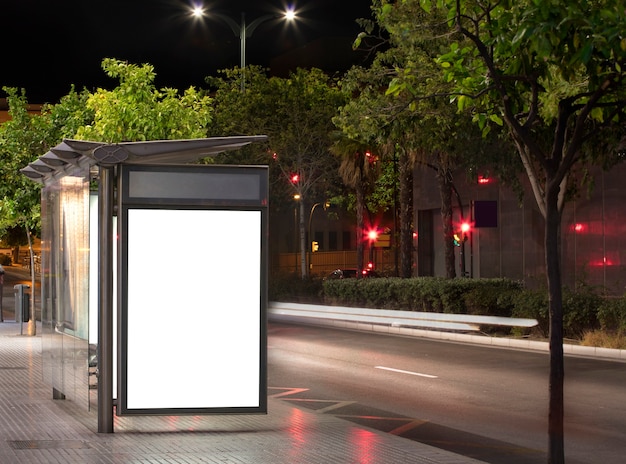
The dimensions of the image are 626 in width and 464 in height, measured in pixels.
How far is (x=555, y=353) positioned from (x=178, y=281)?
12.1 feet

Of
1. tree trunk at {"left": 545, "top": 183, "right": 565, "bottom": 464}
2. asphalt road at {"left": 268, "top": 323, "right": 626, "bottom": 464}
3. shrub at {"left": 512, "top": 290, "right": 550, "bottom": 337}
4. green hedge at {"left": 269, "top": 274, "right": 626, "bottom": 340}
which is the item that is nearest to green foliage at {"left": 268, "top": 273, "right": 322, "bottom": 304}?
green hedge at {"left": 269, "top": 274, "right": 626, "bottom": 340}

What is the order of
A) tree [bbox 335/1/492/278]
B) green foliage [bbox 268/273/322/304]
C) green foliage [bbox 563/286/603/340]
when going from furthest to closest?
green foliage [bbox 268/273/322/304]
green foliage [bbox 563/286/603/340]
tree [bbox 335/1/492/278]

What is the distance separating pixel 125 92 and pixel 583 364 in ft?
33.7

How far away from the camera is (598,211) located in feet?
114

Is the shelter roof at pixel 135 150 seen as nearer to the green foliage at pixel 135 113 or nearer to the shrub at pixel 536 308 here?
the green foliage at pixel 135 113

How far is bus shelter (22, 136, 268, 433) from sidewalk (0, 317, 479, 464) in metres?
0.39

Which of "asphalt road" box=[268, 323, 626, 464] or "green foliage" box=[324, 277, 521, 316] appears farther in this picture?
"green foliage" box=[324, 277, 521, 316]

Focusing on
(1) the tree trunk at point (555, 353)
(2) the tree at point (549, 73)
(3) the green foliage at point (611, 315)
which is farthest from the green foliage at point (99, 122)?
(1) the tree trunk at point (555, 353)

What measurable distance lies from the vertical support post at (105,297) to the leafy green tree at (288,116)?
2948 centimetres

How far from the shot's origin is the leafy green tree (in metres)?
40.4

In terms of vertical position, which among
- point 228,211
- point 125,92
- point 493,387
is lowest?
point 493,387

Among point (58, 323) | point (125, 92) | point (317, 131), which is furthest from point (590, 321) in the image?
point (317, 131)

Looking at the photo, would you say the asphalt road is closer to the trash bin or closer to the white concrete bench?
the white concrete bench

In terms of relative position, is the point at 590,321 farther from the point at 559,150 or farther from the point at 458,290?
the point at 559,150
